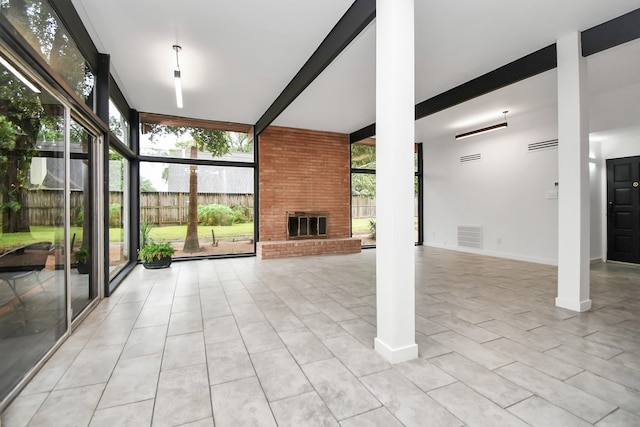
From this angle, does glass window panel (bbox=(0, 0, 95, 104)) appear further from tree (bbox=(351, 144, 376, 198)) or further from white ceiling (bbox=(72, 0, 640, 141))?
tree (bbox=(351, 144, 376, 198))

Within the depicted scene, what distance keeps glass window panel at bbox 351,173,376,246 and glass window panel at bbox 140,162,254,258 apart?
276cm

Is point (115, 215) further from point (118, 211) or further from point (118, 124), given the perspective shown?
point (118, 124)

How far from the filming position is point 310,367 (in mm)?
2102

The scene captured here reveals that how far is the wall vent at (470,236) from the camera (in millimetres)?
7234

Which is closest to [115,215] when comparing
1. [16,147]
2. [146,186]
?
[146,186]

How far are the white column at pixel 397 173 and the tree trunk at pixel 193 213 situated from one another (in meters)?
5.33

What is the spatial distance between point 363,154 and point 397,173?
20.6ft

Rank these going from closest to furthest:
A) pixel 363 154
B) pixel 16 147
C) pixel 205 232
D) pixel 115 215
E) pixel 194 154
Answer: pixel 16 147 → pixel 115 215 → pixel 194 154 → pixel 205 232 → pixel 363 154

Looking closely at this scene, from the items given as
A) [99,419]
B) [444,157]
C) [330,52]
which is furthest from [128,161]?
[444,157]

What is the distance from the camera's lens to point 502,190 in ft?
22.1

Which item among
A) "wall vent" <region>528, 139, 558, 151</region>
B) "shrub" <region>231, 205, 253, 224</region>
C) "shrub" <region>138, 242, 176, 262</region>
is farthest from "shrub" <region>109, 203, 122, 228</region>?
"wall vent" <region>528, 139, 558, 151</region>

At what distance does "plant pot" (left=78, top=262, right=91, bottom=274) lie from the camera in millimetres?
3110

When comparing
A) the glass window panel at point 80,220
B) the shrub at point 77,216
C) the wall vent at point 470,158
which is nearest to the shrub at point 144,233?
the glass window panel at point 80,220

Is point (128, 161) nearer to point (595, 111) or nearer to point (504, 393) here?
point (504, 393)
